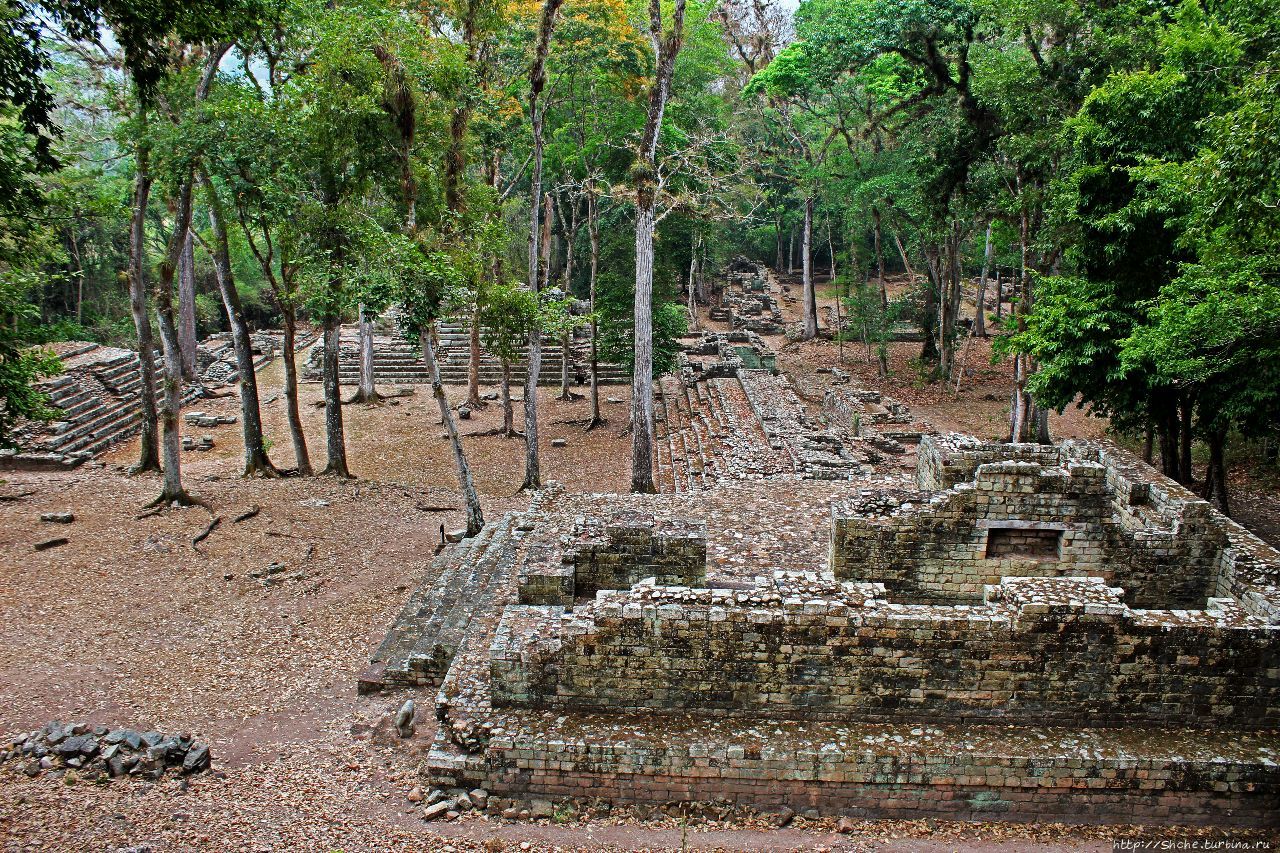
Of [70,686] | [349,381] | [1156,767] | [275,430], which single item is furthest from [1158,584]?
[349,381]

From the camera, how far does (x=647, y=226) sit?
16047mm

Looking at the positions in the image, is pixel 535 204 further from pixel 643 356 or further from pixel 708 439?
pixel 708 439

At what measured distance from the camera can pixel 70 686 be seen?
31.6 feet

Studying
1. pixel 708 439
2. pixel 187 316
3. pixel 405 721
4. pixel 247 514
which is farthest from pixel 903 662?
pixel 187 316

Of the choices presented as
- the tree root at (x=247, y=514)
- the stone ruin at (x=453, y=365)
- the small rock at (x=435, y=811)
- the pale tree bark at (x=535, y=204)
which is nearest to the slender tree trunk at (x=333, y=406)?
the tree root at (x=247, y=514)

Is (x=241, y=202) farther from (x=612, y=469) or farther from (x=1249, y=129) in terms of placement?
(x=1249, y=129)

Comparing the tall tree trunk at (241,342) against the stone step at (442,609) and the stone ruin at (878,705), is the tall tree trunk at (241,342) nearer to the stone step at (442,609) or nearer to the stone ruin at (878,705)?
the stone step at (442,609)

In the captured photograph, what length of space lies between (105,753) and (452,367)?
25.1 meters

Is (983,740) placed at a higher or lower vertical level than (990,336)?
lower

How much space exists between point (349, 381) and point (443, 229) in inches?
613

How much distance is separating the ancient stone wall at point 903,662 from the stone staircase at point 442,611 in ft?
7.29

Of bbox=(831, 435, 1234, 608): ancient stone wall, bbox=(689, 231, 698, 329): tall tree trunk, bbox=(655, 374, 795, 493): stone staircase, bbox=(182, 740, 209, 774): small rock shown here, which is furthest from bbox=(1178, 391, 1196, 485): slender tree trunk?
bbox=(689, 231, 698, 329): tall tree trunk

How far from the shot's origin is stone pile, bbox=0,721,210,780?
7.77m

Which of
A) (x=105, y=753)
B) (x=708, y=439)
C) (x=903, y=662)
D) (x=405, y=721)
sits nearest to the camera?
(x=903, y=662)
